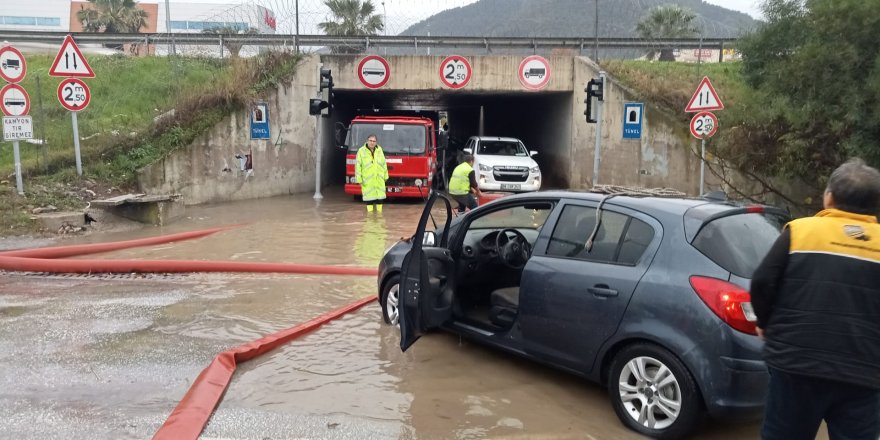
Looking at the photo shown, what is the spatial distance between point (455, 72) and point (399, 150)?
3750 mm

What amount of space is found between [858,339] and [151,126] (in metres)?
16.1

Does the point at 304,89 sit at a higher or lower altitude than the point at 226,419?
higher

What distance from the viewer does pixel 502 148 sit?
1970cm

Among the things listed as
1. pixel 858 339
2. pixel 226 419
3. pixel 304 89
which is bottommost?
pixel 226 419

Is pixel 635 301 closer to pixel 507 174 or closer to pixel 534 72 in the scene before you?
pixel 507 174

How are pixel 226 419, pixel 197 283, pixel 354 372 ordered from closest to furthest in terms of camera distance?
1. pixel 226 419
2. pixel 354 372
3. pixel 197 283

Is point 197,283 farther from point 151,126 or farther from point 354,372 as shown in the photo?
point 151,126

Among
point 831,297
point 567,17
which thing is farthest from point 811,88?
point 567,17

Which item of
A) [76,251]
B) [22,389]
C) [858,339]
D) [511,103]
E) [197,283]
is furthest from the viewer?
[511,103]

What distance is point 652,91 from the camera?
18.8 meters

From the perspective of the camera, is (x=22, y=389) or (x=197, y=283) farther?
(x=197, y=283)

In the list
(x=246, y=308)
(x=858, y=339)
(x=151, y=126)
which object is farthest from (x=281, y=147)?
(x=858, y=339)

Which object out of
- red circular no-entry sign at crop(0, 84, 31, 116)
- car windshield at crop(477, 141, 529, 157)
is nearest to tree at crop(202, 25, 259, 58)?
car windshield at crop(477, 141, 529, 157)

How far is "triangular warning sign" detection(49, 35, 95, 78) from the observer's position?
39.2ft
